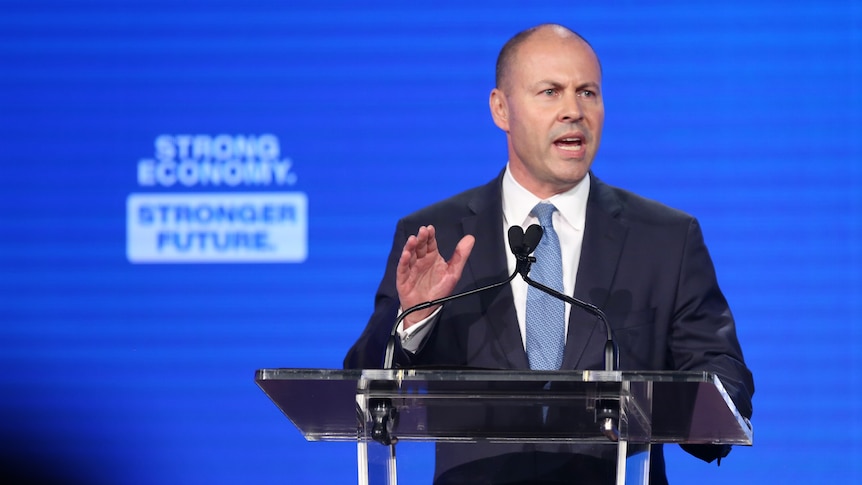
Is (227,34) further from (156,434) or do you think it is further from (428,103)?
(156,434)

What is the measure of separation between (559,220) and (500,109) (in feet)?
1.37

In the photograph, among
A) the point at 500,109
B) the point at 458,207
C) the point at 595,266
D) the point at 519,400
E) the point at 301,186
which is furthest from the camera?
the point at 301,186

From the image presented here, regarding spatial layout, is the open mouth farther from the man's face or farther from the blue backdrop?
the blue backdrop

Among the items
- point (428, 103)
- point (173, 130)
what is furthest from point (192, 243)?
point (428, 103)

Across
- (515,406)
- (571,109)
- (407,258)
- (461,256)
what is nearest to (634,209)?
(571,109)

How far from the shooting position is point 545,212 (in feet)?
9.18

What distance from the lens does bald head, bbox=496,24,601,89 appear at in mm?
2922

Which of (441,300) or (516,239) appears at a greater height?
(516,239)

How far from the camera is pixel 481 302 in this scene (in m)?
2.67

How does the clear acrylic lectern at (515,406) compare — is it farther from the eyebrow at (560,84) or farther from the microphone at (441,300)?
the eyebrow at (560,84)

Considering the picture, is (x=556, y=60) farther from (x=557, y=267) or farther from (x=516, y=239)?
(x=516, y=239)

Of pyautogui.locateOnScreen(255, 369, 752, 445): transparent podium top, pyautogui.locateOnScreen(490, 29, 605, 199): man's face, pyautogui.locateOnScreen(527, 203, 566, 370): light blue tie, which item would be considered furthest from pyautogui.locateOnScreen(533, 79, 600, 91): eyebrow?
pyautogui.locateOnScreen(255, 369, 752, 445): transparent podium top

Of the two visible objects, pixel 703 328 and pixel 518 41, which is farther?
pixel 518 41

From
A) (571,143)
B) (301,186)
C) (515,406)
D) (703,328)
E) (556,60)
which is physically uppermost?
(556,60)
